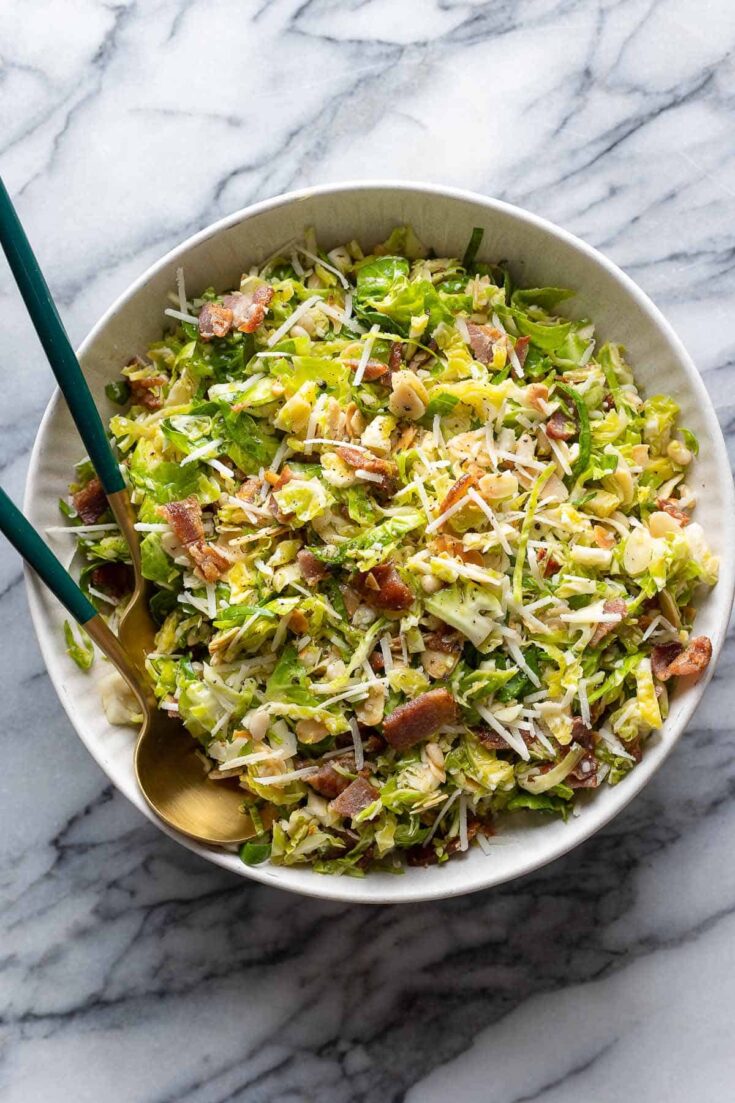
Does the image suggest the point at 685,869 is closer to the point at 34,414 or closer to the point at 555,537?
the point at 555,537

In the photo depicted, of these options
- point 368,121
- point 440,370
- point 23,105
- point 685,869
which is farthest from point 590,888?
point 23,105

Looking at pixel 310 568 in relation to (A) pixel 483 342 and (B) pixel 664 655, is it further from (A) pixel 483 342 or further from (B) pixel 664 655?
(B) pixel 664 655

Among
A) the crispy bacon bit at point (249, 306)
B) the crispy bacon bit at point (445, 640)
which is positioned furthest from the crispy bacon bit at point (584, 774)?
the crispy bacon bit at point (249, 306)

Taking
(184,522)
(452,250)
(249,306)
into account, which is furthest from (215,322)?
(452,250)

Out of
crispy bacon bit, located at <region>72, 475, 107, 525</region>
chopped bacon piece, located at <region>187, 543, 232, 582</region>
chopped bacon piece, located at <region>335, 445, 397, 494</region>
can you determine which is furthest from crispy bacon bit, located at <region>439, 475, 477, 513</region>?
crispy bacon bit, located at <region>72, 475, 107, 525</region>

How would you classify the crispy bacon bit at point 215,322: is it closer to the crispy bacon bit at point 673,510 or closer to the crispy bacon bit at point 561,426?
the crispy bacon bit at point 561,426

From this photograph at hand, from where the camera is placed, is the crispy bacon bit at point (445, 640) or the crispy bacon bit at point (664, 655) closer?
the crispy bacon bit at point (445, 640)
